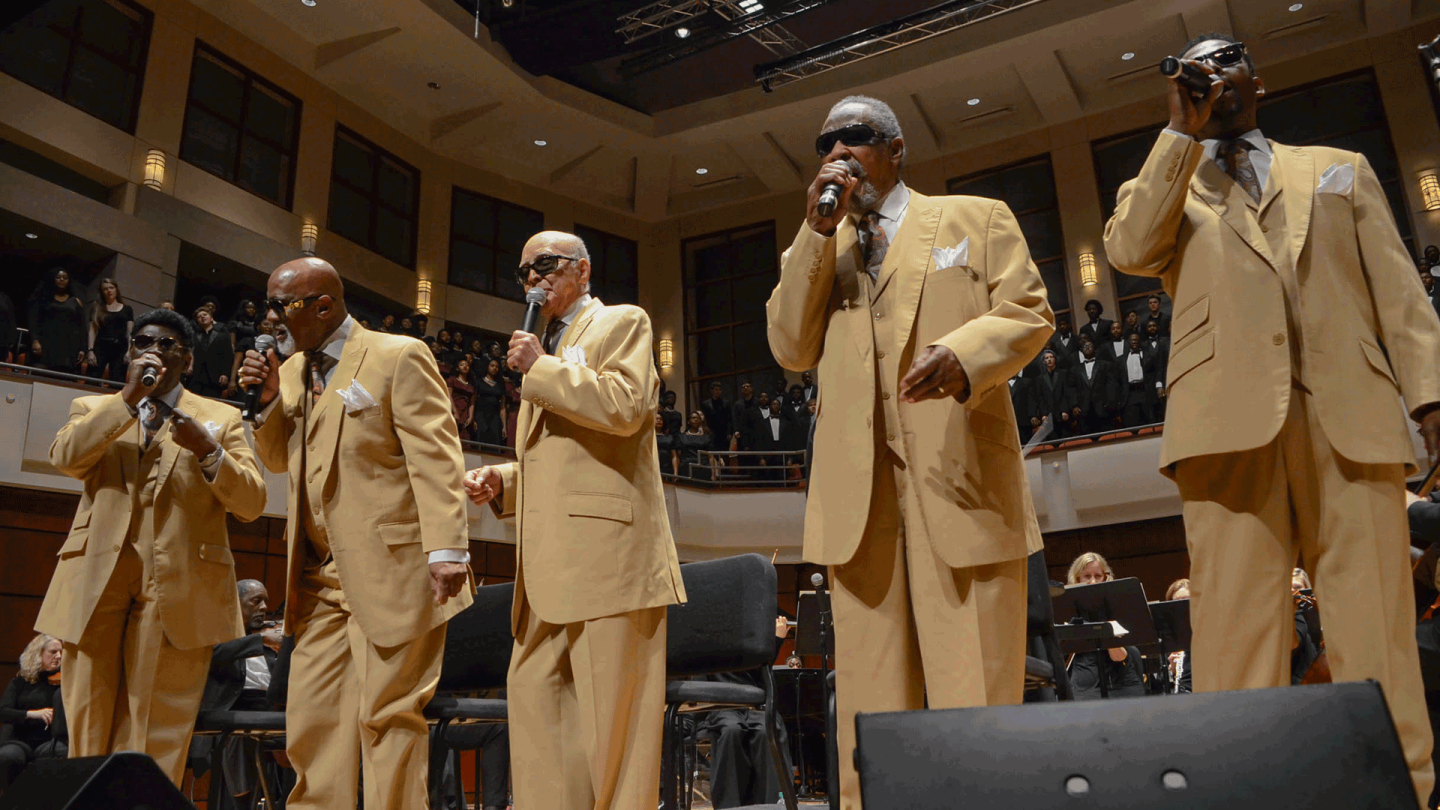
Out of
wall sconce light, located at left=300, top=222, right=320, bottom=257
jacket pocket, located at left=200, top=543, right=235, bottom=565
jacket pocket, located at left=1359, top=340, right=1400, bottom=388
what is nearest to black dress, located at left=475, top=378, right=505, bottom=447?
wall sconce light, located at left=300, top=222, right=320, bottom=257

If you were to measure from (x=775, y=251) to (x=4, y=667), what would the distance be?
10.1 meters

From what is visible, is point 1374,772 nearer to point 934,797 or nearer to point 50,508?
point 934,797

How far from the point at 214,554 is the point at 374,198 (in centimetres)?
1065

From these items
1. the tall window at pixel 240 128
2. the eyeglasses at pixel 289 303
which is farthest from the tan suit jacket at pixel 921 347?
the tall window at pixel 240 128

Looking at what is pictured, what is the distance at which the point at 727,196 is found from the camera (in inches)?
600

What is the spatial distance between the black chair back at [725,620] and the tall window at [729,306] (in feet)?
38.4

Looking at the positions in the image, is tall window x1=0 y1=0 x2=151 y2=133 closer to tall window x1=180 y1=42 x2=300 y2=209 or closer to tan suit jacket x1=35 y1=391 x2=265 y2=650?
tall window x1=180 y1=42 x2=300 y2=209

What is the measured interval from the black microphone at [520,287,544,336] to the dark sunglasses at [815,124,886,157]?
0.76 meters

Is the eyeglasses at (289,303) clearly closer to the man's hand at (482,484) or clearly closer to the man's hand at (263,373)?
the man's hand at (263,373)

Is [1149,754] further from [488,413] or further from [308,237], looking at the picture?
[308,237]

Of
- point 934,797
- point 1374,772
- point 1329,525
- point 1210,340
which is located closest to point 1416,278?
point 1210,340

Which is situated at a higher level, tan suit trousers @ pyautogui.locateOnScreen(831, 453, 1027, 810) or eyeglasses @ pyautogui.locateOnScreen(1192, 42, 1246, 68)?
eyeglasses @ pyautogui.locateOnScreen(1192, 42, 1246, 68)

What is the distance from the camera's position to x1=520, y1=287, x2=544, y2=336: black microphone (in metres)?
2.31

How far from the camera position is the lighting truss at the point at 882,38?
11.6m
